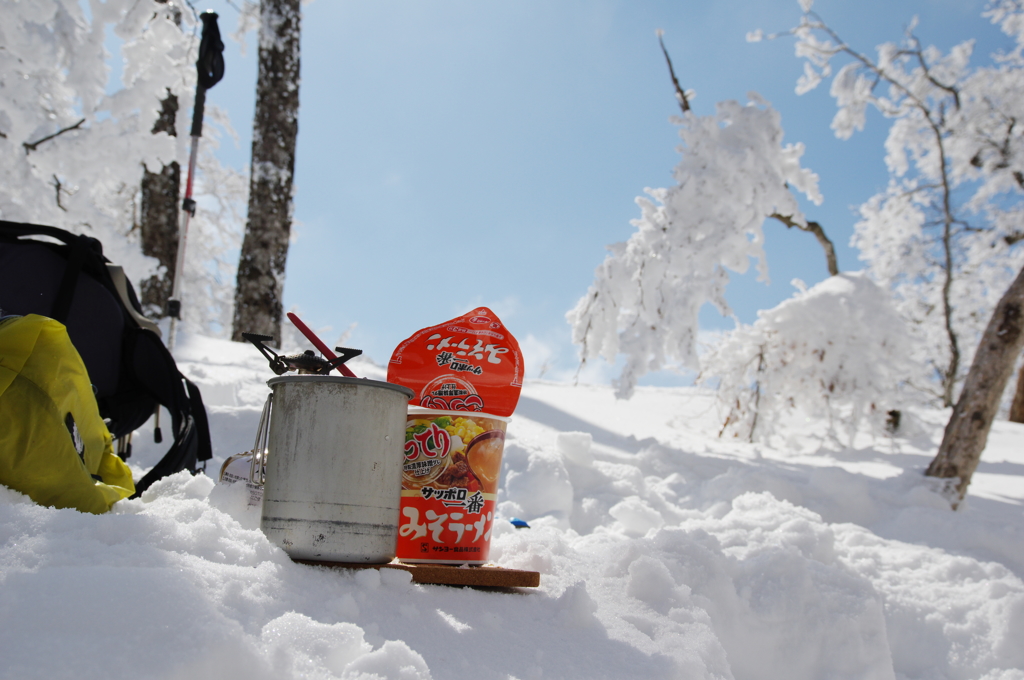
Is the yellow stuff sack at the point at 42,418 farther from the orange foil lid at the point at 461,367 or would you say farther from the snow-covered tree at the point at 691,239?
the snow-covered tree at the point at 691,239

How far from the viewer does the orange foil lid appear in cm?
173

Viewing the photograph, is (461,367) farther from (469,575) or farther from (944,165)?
(944,165)

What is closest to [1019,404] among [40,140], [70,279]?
[70,279]

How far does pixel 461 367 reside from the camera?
175 cm

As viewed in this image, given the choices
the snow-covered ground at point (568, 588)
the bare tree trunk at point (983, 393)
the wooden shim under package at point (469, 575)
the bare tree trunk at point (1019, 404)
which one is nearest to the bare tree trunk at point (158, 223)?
the snow-covered ground at point (568, 588)

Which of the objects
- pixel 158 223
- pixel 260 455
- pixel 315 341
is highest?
pixel 158 223

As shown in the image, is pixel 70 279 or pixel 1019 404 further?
pixel 1019 404

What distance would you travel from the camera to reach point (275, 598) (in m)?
1.22

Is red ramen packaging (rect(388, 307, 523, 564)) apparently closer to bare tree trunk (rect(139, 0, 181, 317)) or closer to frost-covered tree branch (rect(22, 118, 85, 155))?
frost-covered tree branch (rect(22, 118, 85, 155))

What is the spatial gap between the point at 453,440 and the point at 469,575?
1.09 ft

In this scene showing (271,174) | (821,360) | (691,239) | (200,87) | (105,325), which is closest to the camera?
(105,325)

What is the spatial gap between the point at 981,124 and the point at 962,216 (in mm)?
1858

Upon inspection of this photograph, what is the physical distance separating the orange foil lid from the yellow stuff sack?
0.77 m

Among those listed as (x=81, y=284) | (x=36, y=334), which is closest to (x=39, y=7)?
(x=81, y=284)
